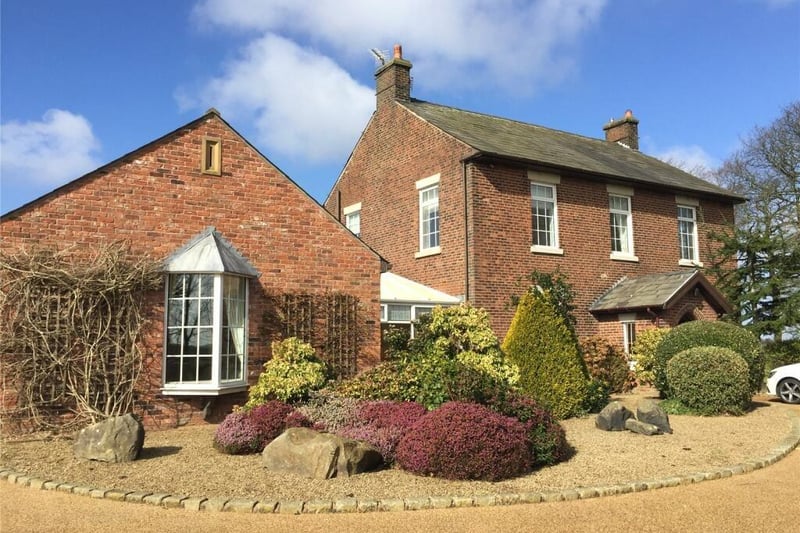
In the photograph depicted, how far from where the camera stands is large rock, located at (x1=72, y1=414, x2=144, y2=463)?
857 centimetres

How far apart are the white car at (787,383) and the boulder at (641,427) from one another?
22.4 ft

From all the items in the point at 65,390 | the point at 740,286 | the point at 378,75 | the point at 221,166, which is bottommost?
the point at 65,390

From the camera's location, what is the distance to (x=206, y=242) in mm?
11812

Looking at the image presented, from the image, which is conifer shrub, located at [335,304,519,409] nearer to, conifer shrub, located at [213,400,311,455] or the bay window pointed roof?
conifer shrub, located at [213,400,311,455]

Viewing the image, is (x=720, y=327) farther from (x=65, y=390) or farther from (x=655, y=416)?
(x=65, y=390)

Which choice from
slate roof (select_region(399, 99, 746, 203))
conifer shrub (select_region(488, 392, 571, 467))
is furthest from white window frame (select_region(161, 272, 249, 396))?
slate roof (select_region(399, 99, 746, 203))

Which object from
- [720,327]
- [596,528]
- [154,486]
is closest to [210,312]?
[154,486]

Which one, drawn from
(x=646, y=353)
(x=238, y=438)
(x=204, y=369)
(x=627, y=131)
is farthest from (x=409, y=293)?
(x=627, y=131)

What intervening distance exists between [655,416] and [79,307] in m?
9.72

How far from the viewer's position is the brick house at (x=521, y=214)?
17500 mm

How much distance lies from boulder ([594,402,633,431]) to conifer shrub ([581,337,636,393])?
213 inches

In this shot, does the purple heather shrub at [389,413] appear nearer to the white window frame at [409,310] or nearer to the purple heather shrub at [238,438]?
the purple heather shrub at [238,438]

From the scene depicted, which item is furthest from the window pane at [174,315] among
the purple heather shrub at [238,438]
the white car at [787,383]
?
the white car at [787,383]

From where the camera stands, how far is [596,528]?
240 inches
